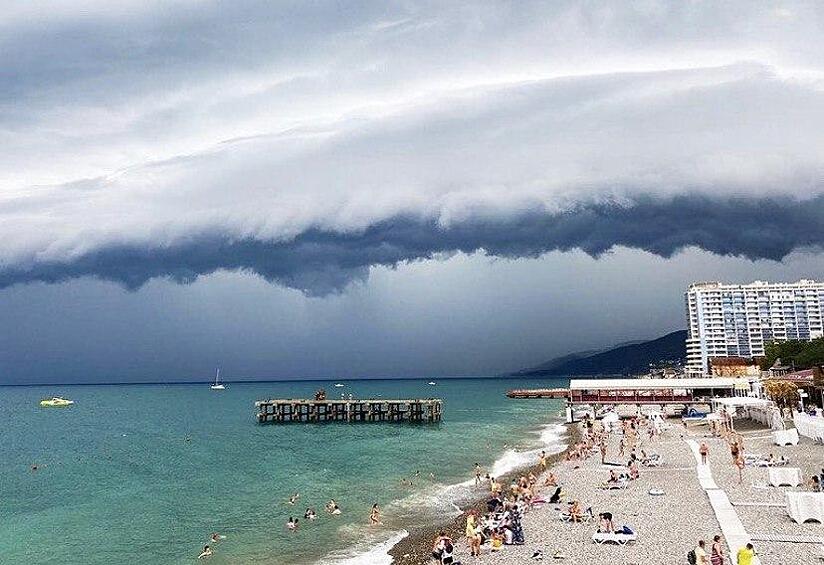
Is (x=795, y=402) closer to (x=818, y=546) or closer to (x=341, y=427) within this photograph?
(x=818, y=546)

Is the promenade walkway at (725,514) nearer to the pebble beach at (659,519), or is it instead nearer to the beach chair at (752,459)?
the pebble beach at (659,519)

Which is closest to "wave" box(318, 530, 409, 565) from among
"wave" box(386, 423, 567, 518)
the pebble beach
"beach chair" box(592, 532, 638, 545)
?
the pebble beach

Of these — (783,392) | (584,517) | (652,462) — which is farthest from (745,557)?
(783,392)

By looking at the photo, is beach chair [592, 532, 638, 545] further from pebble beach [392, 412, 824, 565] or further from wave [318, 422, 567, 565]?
wave [318, 422, 567, 565]

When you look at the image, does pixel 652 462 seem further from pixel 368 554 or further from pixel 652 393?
pixel 652 393

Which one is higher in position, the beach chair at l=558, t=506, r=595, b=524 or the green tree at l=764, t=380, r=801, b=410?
the green tree at l=764, t=380, r=801, b=410

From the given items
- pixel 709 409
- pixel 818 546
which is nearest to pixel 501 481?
pixel 818 546
